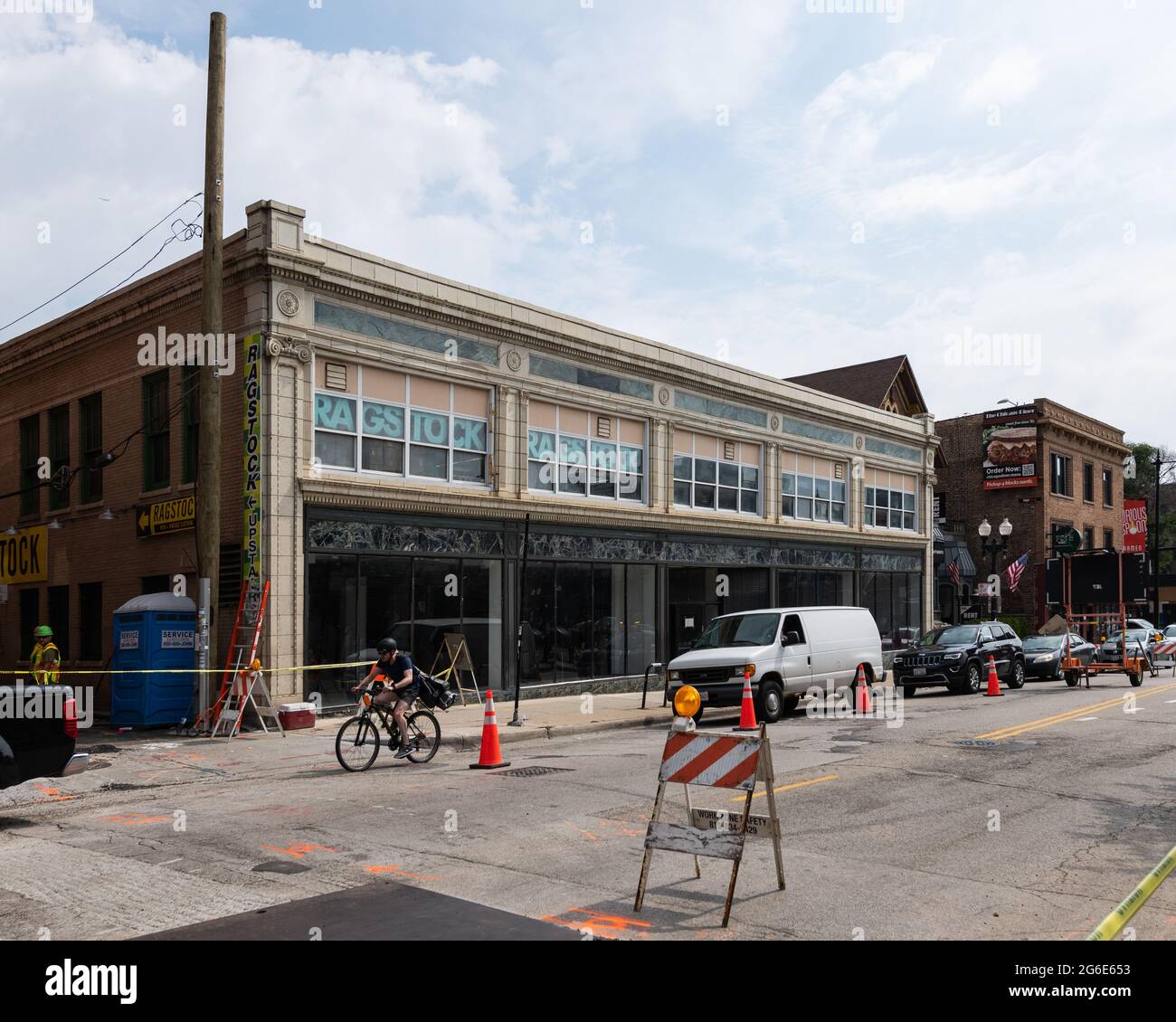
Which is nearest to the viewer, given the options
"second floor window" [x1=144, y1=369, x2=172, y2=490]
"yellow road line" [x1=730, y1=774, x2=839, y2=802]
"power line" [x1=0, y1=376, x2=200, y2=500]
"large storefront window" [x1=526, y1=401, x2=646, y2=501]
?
"yellow road line" [x1=730, y1=774, x2=839, y2=802]

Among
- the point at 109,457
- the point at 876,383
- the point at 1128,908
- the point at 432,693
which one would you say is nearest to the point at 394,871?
the point at 1128,908

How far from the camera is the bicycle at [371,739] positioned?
43.9ft

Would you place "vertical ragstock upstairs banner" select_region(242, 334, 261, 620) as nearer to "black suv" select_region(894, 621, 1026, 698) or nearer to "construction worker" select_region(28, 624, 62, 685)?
"construction worker" select_region(28, 624, 62, 685)

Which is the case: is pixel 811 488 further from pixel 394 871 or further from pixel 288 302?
pixel 394 871

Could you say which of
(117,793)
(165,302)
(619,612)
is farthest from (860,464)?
(117,793)

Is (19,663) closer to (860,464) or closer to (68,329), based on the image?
(68,329)

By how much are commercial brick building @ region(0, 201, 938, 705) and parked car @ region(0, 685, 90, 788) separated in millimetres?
7571

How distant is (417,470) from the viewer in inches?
837

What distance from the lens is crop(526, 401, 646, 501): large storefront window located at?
24.0 meters

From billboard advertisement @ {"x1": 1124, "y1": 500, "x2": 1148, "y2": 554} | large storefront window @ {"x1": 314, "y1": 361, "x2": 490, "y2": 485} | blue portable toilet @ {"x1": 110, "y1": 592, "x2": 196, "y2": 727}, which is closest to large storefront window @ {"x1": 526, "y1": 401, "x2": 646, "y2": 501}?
large storefront window @ {"x1": 314, "y1": 361, "x2": 490, "y2": 485}

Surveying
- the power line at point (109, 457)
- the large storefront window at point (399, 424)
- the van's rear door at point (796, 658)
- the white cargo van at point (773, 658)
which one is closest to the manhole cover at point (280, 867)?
the white cargo van at point (773, 658)

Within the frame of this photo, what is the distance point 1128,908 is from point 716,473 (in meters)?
23.8

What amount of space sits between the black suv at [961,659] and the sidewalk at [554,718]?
19.1ft
